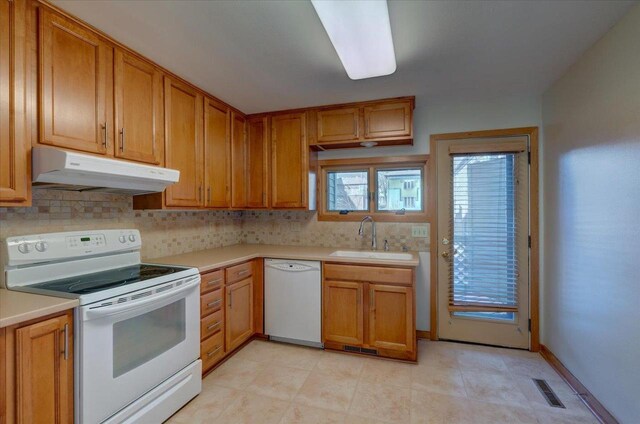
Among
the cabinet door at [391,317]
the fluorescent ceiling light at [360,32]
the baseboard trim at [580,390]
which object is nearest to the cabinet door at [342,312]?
the cabinet door at [391,317]

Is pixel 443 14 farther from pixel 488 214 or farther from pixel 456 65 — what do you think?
pixel 488 214

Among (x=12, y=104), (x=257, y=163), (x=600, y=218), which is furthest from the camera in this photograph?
(x=257, y=163)

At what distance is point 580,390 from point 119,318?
293 cm

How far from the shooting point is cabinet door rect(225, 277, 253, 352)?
2.49 metres

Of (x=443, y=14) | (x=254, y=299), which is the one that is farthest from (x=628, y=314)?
(x=254, y=299)

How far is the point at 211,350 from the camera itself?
2287 millimetres

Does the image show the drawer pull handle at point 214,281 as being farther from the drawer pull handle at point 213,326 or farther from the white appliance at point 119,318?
the drawer pull handle at point 213,326

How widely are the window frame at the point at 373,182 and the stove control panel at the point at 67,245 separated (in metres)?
1.82

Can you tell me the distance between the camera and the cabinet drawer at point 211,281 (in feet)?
7.23

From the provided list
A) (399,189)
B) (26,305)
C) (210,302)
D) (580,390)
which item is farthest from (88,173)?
(580,390)

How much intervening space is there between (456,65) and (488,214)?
140 cm

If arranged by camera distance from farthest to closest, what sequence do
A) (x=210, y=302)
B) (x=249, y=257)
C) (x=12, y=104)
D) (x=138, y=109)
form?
(x=249, y=257) < (x=210, y=302) < (x=138, y=109) < (x=12, y=104)

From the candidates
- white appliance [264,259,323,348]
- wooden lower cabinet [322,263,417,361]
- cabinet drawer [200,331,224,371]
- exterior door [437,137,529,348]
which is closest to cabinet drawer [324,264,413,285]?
wooden lower cabinet [322,263,417,361]

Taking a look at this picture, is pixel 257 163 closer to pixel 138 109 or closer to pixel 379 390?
pixel 138 109
